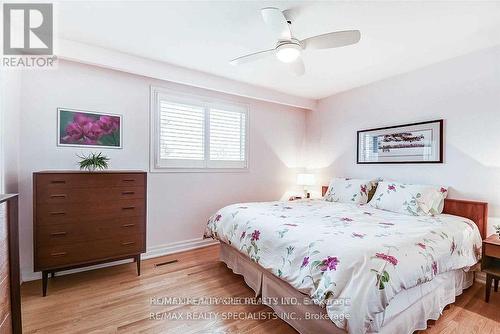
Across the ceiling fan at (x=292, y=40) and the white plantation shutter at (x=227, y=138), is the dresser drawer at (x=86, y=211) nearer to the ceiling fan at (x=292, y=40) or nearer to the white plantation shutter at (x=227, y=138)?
the white plantation shutter at (x=227, y=138)

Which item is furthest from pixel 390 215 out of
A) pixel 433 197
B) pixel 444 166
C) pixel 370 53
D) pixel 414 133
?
pixel 370 53

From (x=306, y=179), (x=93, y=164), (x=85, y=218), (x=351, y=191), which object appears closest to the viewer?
(x=85, y=218)

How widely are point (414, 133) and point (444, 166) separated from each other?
1.72 feet

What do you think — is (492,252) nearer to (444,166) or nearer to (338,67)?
(444,166)

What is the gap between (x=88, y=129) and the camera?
2.64m

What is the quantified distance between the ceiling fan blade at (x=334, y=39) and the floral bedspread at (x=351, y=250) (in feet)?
4.82

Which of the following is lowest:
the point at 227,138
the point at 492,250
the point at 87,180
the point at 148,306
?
the point at 148,306

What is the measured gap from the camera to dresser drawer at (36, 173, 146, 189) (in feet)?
6.72

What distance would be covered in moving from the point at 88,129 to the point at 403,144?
153 inches

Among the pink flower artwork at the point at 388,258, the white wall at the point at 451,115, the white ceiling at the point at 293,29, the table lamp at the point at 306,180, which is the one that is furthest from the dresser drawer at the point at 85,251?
the white wall at the point at 451,115

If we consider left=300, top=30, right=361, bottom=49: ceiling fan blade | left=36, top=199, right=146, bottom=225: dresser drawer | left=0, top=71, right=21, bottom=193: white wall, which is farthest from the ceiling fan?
left=0, top=71, right=21, bottom=193: white wall

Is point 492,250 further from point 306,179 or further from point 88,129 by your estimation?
point 88,129

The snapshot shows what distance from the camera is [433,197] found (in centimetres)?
259

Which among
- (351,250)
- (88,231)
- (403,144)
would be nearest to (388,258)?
(351,250)
